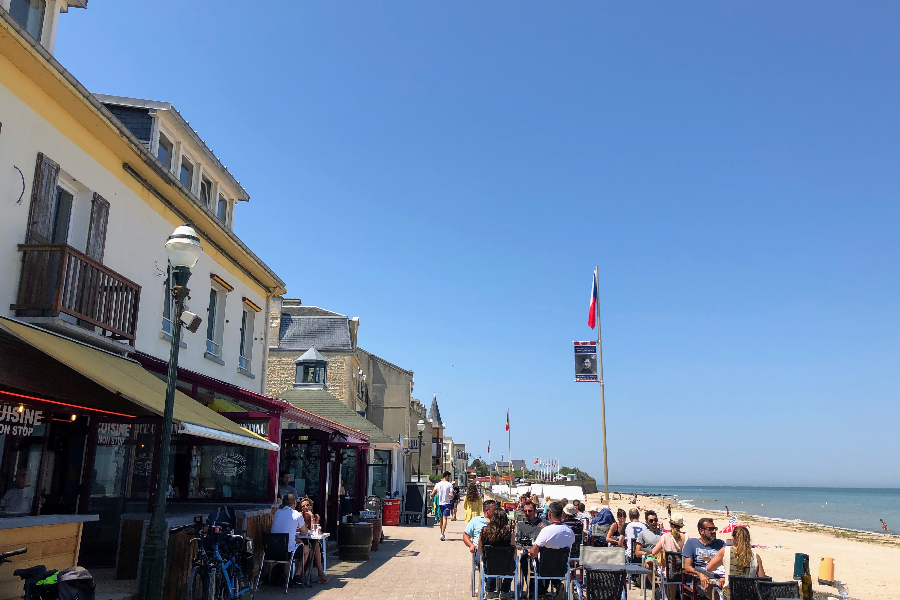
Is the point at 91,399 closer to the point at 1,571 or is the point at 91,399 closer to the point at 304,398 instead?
the point at 1,571

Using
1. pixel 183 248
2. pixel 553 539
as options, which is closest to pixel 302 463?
pixel 553 539

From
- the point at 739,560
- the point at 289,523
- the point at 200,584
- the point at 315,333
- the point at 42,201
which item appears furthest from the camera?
the point at 315,333

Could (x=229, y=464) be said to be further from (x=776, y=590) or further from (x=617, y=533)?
(x=776, y=590)

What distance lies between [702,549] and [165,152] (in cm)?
1124

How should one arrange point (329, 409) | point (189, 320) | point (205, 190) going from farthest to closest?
point (329, 409) < point (205, 190) < point (189, 320)

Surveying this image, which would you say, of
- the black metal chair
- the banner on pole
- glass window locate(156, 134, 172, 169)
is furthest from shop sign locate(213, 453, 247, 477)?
the banner on pole

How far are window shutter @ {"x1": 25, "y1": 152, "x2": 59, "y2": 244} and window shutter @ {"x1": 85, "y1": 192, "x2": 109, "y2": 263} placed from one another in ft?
2.38

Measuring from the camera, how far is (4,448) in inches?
345

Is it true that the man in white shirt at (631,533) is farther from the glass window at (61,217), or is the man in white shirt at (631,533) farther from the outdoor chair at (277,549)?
the glass window at (61,217)

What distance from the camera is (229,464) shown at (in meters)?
14.0

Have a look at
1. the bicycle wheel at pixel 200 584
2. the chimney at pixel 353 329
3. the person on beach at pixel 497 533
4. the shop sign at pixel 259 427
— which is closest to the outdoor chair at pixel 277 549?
the bicycle wheel at pixel 200 584

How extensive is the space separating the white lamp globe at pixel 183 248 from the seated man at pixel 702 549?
6.73 meters

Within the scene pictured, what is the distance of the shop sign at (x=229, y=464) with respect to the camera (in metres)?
13.7

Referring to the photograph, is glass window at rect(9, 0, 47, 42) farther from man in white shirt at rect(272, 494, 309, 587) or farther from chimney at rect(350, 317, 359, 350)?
chimney at rect(350, 317, 359, 350)
